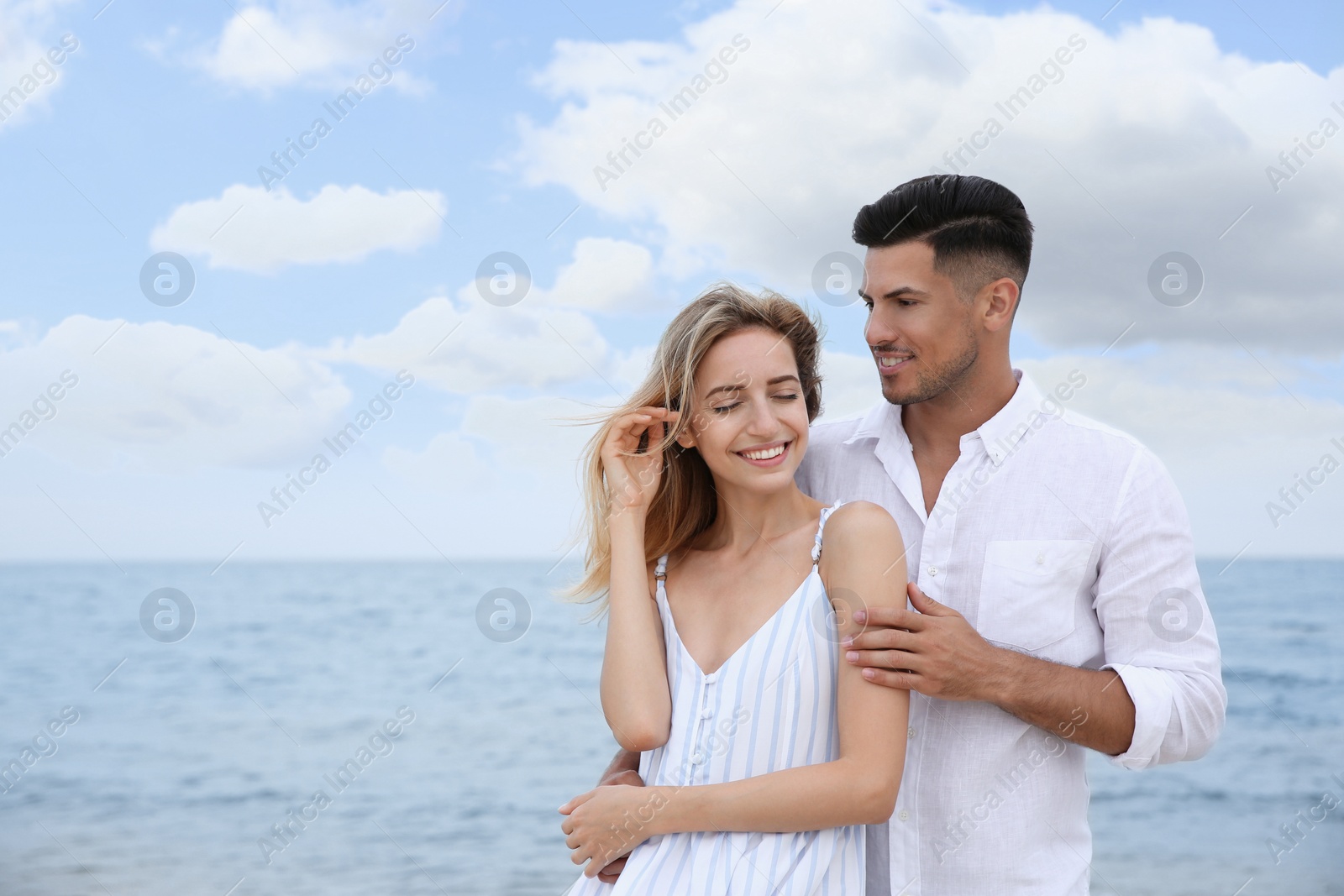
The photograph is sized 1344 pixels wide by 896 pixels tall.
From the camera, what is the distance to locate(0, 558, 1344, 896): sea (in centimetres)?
867

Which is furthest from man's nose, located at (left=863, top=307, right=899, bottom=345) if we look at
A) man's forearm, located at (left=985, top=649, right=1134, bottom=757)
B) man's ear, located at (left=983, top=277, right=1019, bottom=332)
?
man's forearm, located at (left=985, top=649, right=1134, bottom=757)

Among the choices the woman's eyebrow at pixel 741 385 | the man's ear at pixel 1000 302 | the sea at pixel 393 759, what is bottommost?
the sea at pixel 393 759

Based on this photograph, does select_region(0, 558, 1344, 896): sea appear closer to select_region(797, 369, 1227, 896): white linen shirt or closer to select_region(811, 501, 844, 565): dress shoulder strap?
select_region(811, 501, 844, 565): dress shoulder strap

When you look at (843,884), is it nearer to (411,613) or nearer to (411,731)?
(411,731)

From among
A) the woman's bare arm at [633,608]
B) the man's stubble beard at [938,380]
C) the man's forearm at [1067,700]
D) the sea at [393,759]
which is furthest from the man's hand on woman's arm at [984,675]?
the sea at [393,759]

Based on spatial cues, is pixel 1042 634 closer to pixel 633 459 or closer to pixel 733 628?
pixel 733 628

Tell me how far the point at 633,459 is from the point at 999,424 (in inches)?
37.6

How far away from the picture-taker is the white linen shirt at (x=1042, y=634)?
2465mm

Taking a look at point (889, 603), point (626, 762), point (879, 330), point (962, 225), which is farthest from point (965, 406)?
point (626, 762)

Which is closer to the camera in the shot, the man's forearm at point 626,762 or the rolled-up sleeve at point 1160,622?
the rolled-up sleeve at point 1160,622

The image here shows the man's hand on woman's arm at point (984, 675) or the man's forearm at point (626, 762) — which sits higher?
the man's hand on woman's arm at point (984, 675)

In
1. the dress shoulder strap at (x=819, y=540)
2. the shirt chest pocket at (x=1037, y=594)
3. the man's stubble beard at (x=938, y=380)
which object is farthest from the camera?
the man's stubble beard at (x=938, y=380)

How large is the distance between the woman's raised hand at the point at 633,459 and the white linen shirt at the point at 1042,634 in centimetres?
68

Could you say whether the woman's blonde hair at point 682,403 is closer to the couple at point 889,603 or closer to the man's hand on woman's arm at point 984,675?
the couple at point 889,603
